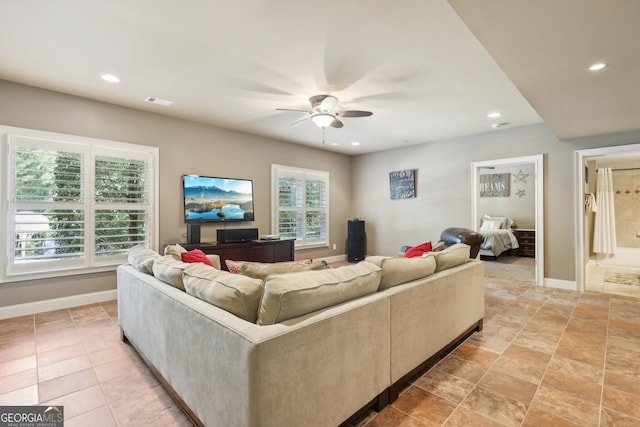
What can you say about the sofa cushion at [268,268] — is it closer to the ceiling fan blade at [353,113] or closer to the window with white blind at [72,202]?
the ceiling fan blade at [353,113]

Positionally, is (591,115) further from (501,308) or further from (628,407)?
(628,407)

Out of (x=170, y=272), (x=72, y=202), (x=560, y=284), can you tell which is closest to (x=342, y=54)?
(x=170, y=272)

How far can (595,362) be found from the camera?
2.38 m

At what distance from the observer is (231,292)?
1.48m

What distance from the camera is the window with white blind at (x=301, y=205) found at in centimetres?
598

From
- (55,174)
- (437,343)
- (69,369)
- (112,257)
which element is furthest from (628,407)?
(55,174)

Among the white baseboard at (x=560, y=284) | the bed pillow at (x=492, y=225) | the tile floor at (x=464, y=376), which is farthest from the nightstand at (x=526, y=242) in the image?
the tile floor at (x=464, y=376)

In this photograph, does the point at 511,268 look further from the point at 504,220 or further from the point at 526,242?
the point at 504,220

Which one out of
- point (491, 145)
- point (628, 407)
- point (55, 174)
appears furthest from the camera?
point (491, 145)

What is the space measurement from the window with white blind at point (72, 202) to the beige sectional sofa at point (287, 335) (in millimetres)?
2105

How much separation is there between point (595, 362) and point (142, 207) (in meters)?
5.32

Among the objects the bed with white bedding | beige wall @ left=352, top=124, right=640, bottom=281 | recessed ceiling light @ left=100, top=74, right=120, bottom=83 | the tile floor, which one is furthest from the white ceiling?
the bed with white bedding

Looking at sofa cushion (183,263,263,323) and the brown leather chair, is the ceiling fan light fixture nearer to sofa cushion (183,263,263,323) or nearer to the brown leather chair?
the brown leather chair

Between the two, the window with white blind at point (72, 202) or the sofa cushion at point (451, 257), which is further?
the window with white blind at point (72, 202)
